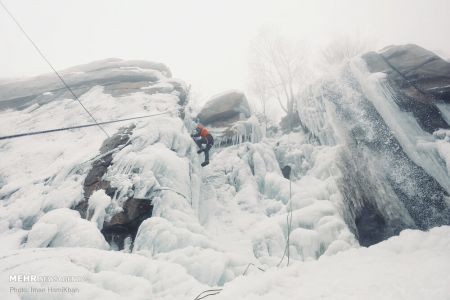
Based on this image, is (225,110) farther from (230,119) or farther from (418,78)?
(418,78)

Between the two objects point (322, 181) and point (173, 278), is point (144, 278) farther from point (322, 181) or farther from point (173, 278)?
point (322, 181)

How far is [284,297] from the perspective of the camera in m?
3.71

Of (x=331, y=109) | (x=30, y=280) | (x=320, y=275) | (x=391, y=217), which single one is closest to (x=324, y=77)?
(x=331, y=109)

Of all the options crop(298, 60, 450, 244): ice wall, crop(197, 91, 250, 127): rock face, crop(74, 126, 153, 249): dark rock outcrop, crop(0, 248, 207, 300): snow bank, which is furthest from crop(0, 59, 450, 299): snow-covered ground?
crop(197, 91, 250, 127): rock face

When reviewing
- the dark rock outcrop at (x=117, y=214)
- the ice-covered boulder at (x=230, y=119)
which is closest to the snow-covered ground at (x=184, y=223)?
the dark rock outcrop at (x=117, y=214)

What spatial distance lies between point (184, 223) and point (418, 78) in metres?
8.67

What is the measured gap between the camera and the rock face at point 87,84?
1292 centimetres

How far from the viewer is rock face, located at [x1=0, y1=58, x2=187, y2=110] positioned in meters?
12.9

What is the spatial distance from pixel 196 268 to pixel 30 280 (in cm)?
249

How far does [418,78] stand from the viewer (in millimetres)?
9141

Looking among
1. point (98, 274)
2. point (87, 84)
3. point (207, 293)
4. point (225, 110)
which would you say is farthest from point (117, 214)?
point (87, 84)

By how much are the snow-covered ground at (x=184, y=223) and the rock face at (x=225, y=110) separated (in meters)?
1.80

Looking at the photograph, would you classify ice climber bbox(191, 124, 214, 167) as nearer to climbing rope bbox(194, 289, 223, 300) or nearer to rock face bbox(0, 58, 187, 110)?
rock face bbox(0, 58, 187, 110)

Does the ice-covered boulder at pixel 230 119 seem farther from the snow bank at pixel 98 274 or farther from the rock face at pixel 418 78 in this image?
the snow bank at pixel 98 274
